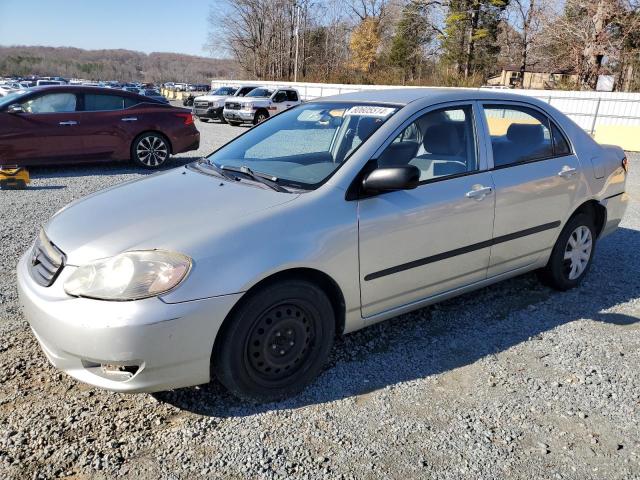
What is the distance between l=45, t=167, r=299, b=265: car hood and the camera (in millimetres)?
2541

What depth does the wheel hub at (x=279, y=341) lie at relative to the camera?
269 centimetres

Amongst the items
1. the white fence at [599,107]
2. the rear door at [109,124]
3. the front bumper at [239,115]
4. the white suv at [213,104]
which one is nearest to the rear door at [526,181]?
the rear door at [109,124]

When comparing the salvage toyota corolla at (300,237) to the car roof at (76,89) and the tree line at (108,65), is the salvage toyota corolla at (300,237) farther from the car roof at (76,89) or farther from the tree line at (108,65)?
the tree line at (108,65)

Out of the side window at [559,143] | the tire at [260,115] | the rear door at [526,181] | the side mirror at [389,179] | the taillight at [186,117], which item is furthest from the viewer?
the tire at [260,115]

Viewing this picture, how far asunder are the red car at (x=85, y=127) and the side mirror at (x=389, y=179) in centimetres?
762

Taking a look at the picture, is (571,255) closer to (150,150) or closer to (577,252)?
(577,252)

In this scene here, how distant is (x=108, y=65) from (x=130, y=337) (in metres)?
132

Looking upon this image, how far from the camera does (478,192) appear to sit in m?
3.49

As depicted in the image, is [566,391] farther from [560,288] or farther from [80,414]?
[80,414]

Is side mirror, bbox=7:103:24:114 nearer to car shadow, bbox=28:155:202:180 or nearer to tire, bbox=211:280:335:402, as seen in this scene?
car shadow, bbox=28:155:202:180

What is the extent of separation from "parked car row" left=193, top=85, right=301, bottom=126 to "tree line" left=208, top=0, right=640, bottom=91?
42.0ft

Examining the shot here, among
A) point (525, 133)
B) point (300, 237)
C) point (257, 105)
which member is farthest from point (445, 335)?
point (257, 105)

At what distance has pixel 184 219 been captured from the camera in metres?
2.72

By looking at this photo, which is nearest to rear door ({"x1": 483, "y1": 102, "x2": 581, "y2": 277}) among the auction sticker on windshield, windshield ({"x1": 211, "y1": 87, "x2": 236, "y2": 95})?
the auction sticker on windshield
